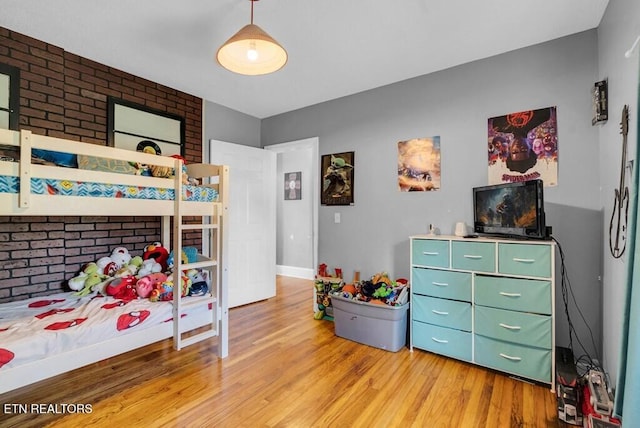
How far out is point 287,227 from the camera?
5738mm

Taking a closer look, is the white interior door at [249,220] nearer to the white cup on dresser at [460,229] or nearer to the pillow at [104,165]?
the pillow at [104,165]

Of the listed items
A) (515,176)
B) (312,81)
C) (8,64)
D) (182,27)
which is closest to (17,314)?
(8,64)

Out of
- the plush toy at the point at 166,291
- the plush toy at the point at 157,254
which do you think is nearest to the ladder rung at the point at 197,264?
the plush toy at the point at 166,291

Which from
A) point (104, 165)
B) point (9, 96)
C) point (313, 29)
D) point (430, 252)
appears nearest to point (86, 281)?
point (104, 165)

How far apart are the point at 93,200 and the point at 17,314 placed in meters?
1.00

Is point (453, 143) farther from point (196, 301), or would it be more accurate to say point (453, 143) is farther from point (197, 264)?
point (196, 301)

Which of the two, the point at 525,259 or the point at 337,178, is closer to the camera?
the point at 525,259

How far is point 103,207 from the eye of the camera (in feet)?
5.95

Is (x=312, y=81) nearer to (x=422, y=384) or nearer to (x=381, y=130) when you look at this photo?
(x=381, y=130)

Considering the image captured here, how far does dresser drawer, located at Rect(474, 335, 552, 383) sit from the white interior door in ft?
8.67

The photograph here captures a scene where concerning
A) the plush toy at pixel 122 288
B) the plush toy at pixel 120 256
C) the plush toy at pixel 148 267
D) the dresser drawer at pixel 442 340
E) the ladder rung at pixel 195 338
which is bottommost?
the dresser drawer at pixel 442 340

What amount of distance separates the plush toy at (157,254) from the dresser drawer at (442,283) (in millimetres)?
2254

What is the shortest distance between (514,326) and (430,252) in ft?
2.51

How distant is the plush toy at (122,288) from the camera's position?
2271mm
